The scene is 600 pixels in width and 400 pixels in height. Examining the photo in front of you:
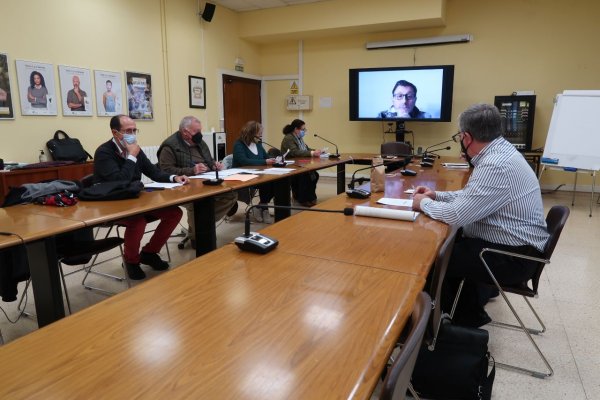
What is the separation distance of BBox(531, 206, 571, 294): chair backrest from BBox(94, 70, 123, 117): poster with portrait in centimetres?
490

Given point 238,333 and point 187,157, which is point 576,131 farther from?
point 238,333

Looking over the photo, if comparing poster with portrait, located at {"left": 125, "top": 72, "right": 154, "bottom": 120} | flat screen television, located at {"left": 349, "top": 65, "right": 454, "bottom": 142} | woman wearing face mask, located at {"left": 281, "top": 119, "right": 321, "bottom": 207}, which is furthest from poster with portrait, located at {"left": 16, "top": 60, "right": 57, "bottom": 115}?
flat screen television, located at {"left": 349, "top": 65, "right": 454, "bottom": 142}

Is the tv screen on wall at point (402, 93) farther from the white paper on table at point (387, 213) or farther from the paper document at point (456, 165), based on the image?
the white paper on table at point (387, 213)

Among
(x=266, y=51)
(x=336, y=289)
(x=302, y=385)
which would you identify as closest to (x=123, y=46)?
(x=266, y=51)

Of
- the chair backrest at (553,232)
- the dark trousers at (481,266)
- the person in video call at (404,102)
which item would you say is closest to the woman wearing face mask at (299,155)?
the person in video call at (404,102)

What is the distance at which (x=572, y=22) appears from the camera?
6.16 meters

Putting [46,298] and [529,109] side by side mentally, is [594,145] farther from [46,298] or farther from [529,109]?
[46,298]

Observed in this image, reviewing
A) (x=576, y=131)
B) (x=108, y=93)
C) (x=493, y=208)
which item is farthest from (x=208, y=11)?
(x=493, y=208)

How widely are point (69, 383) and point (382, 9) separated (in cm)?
683

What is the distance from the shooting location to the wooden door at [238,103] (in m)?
7.33

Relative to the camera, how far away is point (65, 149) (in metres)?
4.47

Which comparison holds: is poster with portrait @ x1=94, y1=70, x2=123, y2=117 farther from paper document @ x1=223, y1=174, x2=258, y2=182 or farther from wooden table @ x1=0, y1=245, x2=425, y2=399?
wooden table @ x1=0, y1=245, x2=425, y2=399

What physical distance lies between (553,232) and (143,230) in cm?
254

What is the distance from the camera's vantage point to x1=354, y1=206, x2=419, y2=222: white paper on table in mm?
2078
